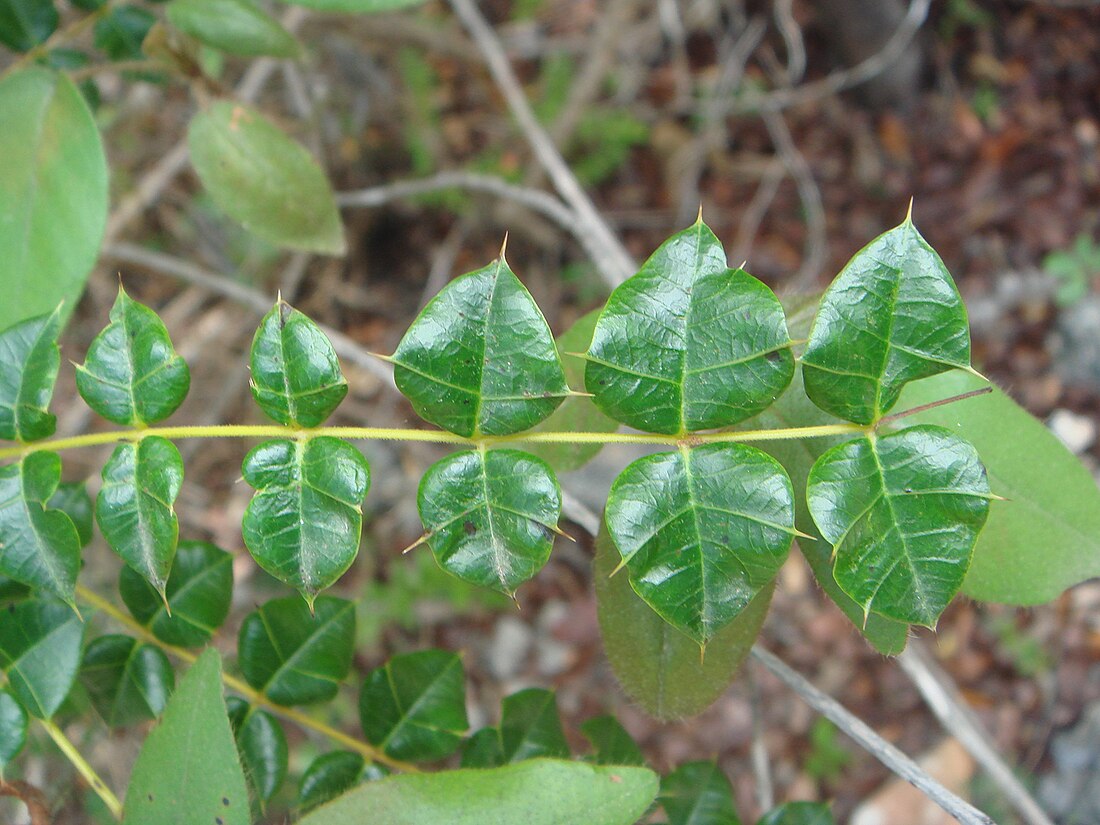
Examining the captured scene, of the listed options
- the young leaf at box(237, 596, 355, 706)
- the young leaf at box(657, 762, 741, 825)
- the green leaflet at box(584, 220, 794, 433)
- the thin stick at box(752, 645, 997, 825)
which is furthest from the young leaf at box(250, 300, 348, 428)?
the young leaf at box(657, 762, 741, 825)

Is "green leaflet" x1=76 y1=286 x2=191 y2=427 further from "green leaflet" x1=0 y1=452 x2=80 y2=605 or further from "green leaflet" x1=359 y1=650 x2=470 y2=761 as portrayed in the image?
"green leaflet" x1=359 y1=650 x2=470 y2=761

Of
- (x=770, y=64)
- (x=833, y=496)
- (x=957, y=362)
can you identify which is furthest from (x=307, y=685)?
(x=770, y=64)

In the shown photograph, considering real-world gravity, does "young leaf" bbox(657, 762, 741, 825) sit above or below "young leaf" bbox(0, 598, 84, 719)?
below

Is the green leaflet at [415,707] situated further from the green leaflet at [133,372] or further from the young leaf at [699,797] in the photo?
the green leaflet at [133,372]

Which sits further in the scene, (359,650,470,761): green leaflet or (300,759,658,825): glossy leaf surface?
(359,650,470,761): green leaflet

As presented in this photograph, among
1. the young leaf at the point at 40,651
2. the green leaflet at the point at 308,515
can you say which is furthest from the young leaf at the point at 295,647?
the green leaflet at the point at 308,515
